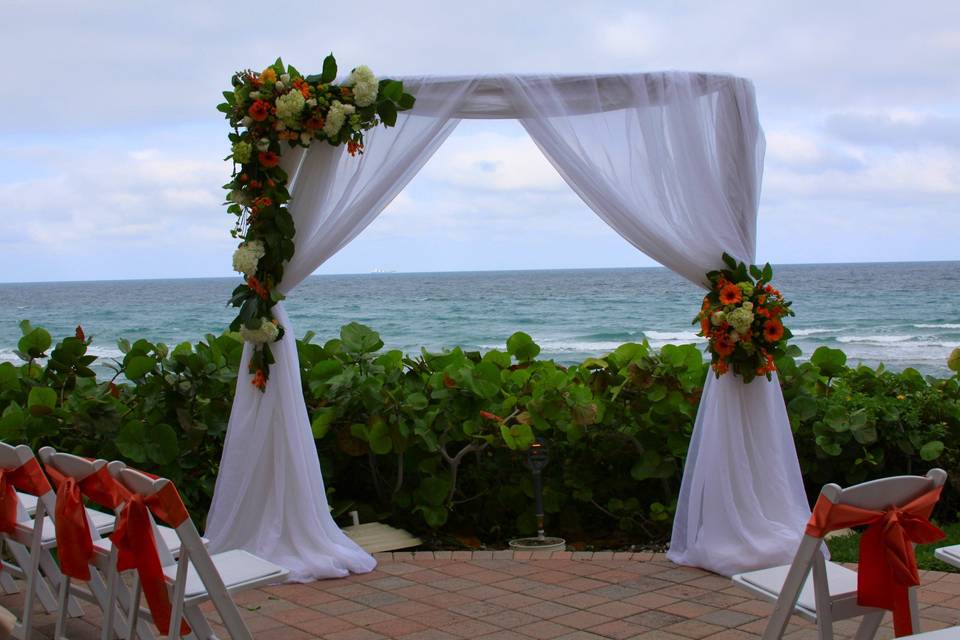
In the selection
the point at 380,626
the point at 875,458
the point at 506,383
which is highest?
the point at 506,383

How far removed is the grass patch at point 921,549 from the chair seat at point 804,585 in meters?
1.50

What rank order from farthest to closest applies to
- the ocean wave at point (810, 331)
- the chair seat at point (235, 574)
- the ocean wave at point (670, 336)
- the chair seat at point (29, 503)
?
1. the ocean wave at point (810, 331)
2. the ocean wave at point (670, 336)
3. the chair seat at point (29, 503)
4. the chair seat at point (235, 574)

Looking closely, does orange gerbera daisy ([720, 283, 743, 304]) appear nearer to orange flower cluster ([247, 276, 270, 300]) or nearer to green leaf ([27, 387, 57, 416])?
orange flower cluster ([247, 276, 270, 300])

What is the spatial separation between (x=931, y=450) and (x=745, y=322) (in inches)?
61.0

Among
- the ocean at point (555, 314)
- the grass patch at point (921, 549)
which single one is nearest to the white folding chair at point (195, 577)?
the grass patch at point (921, 549)

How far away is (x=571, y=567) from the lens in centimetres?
458

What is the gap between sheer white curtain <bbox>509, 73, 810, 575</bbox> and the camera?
4.58 meters

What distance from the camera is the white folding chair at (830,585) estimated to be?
2717 mm

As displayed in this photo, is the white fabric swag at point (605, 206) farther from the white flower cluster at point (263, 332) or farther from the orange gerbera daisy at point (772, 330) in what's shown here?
the orange gerbera daisy at point (772, 330)

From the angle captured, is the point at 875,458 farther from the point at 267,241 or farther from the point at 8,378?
the point at 8,378

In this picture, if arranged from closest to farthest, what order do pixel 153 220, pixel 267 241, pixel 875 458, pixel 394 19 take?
pixel 267 241 → pixel 875 458 → pixel 394 19 → pixel 153 220

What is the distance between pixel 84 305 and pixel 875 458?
127ft

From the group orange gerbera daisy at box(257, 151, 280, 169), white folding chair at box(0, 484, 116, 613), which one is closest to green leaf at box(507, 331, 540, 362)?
orange gerbera daisy at box(257, 151, 280, 169)

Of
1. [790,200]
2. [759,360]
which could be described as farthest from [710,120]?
[790,200]
